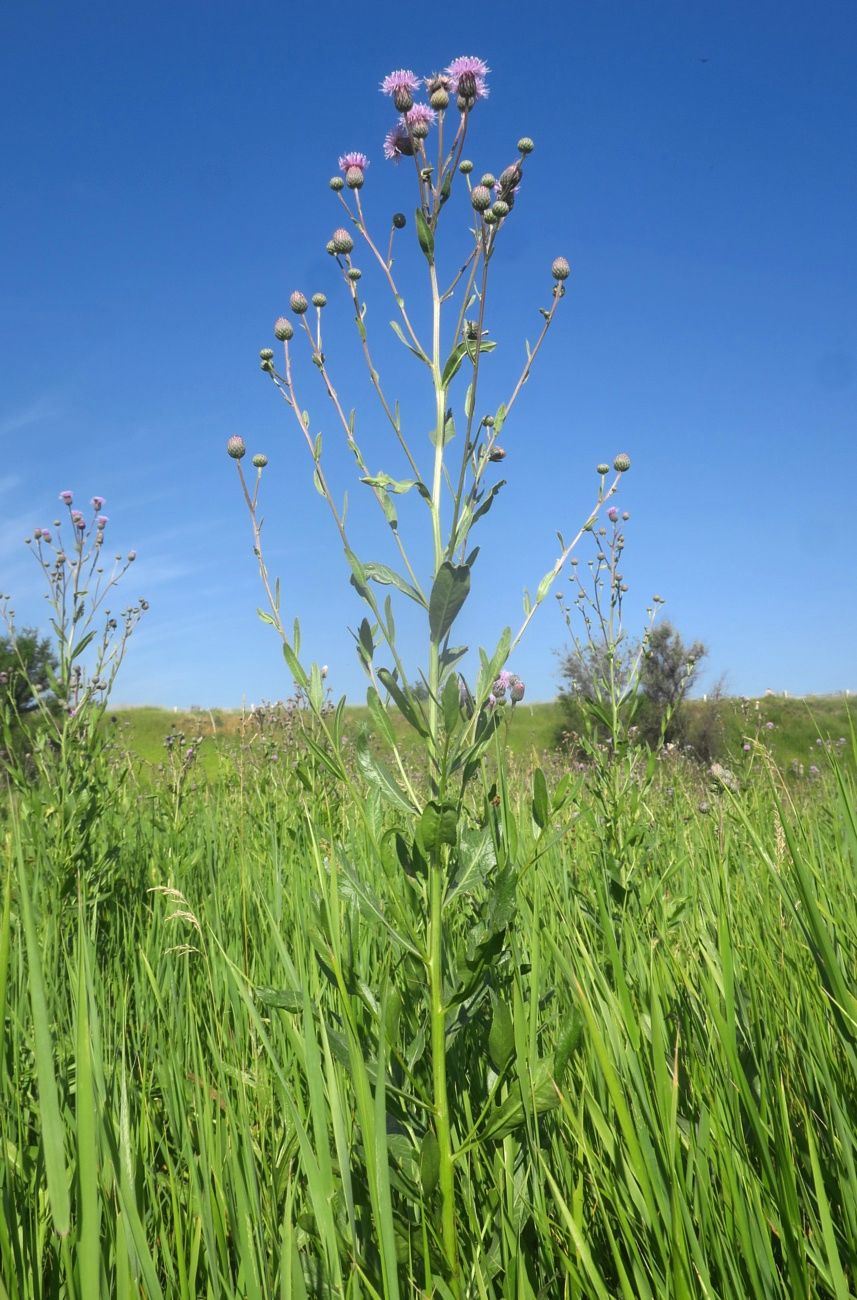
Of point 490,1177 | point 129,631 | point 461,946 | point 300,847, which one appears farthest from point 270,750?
point 490,1177

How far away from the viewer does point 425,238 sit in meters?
1.72

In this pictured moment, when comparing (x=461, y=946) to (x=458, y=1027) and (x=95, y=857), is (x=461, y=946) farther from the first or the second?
(x=95, y=857)

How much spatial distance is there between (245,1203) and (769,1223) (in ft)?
2.40

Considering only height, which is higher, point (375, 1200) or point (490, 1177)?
point (375, 1200)

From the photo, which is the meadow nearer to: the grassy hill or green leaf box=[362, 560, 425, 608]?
green leaf box=[362, 560, 425, 608]

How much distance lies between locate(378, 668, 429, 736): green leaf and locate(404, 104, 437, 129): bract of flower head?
48.2 inches

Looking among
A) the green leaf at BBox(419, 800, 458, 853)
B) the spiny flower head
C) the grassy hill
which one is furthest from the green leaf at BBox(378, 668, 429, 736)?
the grassy hill

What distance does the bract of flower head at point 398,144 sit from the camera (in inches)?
81.6

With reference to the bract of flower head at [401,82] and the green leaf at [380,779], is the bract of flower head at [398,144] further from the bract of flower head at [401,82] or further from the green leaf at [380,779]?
the green leaf at [380,779]

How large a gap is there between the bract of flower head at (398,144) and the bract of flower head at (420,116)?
1.7 inches

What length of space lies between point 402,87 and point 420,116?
75 mm

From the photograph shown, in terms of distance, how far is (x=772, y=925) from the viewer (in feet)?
7.35

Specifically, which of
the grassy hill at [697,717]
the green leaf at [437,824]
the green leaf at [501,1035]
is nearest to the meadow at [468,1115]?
the green leaf at [501,1035]

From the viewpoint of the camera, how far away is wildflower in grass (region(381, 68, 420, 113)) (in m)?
1.97
